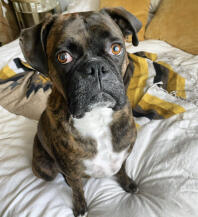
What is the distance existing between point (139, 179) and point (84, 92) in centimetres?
78

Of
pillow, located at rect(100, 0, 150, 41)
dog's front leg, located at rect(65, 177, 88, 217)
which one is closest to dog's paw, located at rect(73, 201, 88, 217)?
dog's front leg, located at rect(65, 177, 88, 217)

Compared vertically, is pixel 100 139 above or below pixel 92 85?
below

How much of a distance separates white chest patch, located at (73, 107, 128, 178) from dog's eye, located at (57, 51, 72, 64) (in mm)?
269

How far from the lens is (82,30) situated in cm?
88

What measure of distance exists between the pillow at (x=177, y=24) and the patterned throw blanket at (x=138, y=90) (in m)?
0.53

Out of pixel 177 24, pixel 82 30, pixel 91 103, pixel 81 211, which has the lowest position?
pixel 81 211

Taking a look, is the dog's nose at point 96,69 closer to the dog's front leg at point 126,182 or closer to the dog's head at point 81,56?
the dog's head at point 81,56

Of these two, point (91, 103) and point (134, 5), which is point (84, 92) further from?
point (134, 5)

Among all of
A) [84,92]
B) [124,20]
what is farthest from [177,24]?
[84,92]

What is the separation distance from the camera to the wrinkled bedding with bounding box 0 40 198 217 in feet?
3.49

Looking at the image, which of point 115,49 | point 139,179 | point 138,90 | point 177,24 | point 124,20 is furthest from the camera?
point 177,24

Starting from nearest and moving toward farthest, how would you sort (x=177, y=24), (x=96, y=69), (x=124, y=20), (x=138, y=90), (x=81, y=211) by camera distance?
(x=96, y=69) → (x=124, y=20) → (x=81, y=211) → (x=138, y=90) → (x=177, y=24)

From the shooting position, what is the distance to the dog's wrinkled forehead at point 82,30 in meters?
0.86

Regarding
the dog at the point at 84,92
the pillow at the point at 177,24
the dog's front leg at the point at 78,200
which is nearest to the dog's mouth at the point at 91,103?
the dog at the point at 84,92
